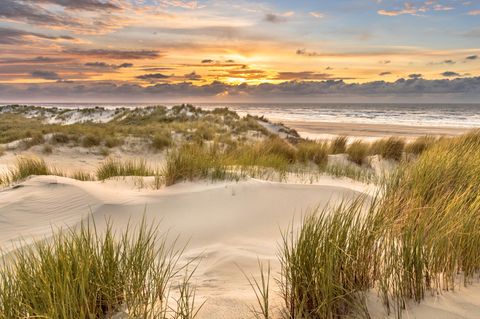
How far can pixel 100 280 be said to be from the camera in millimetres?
1924

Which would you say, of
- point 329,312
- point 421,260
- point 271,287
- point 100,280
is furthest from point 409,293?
point 100,280

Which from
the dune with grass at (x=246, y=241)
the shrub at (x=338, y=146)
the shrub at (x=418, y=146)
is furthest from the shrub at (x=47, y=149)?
the shrub at (x=418, y=146)

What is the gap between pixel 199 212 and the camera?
464 cm

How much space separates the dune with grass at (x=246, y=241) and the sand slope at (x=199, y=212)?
0.02 m

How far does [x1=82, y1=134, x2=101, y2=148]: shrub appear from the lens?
13.1m

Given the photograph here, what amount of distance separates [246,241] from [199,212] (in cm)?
103

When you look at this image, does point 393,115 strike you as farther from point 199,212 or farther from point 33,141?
point 199,212

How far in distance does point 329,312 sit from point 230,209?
300 centimetres

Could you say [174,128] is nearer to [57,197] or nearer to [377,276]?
[57,197]

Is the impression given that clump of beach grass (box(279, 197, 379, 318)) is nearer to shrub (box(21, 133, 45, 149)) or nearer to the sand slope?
the sand slope

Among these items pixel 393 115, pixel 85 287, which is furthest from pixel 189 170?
pixel 393 115

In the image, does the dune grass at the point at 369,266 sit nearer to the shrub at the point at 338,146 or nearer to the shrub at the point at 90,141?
the shrub at the point at 338,146

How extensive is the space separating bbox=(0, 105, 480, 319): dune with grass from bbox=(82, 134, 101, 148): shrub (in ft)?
20.5

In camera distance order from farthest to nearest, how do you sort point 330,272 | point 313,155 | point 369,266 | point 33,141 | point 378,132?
point 378,132 → point 33,141 → point 313,155 → point 369,266 → point 330,272
